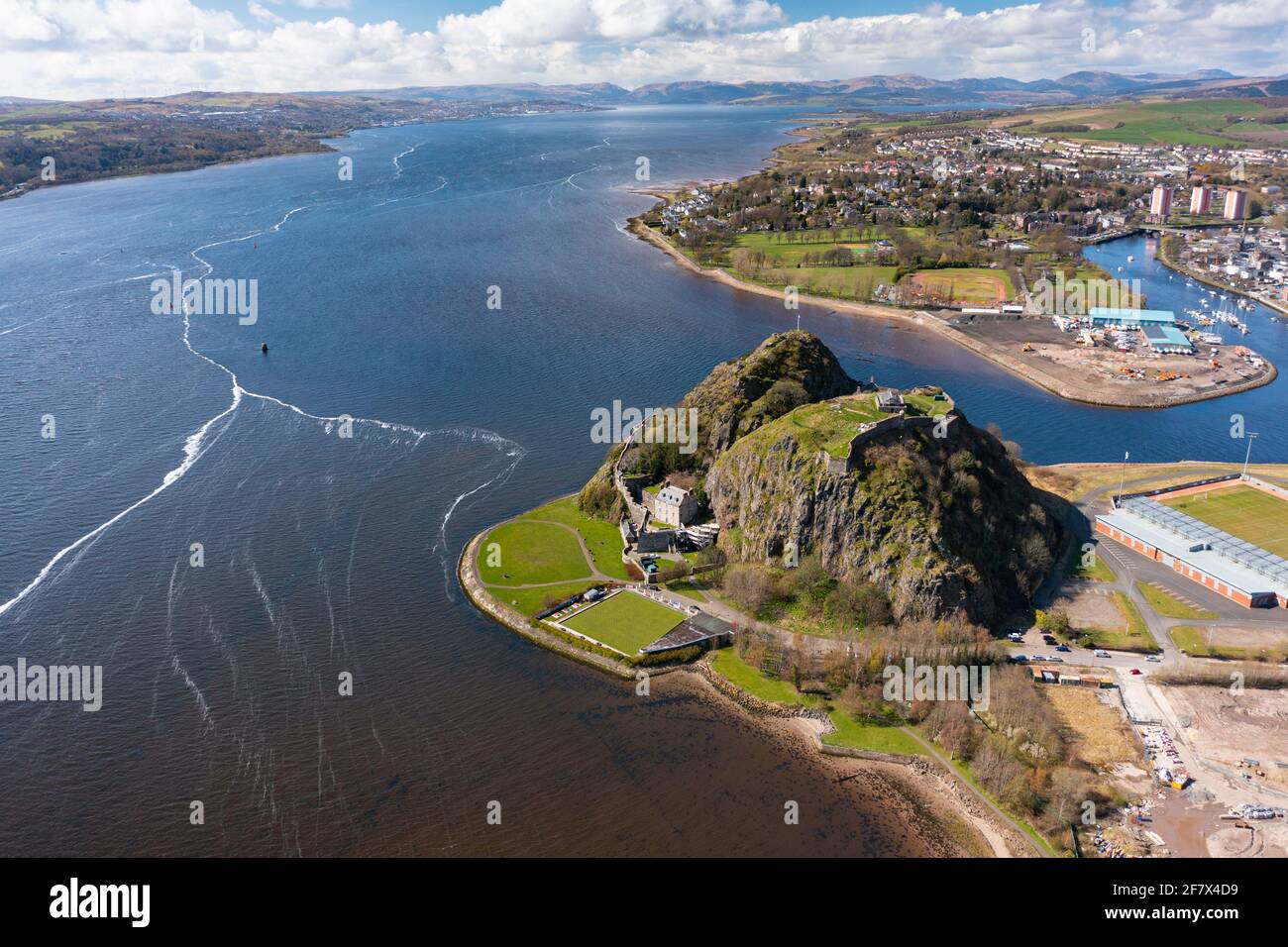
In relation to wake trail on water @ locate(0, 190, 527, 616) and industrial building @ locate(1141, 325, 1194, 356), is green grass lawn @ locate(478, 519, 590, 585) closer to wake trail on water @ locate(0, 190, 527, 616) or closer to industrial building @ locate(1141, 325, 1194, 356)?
wake trail on water @ locate(0, 190, 527, 616)

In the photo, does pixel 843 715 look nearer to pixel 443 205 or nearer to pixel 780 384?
pixel 780 384

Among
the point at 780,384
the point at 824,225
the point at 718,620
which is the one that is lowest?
the point at 718,620

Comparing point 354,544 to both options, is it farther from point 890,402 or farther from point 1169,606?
point 1169,606

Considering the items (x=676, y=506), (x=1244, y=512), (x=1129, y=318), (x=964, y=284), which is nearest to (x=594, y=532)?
(x=676, y=506)

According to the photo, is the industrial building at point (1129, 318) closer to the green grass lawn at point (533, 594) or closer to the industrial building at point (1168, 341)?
the industrial building at point (1168, 341)

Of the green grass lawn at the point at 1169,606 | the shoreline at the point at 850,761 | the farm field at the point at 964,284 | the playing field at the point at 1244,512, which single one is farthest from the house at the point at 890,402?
the farm field at the point at 964,284

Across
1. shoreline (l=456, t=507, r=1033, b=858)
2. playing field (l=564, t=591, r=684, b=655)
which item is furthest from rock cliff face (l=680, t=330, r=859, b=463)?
shoreline (l=456, t=507, r=1033, b=858)

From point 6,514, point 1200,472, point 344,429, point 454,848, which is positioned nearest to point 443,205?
point 344,429
